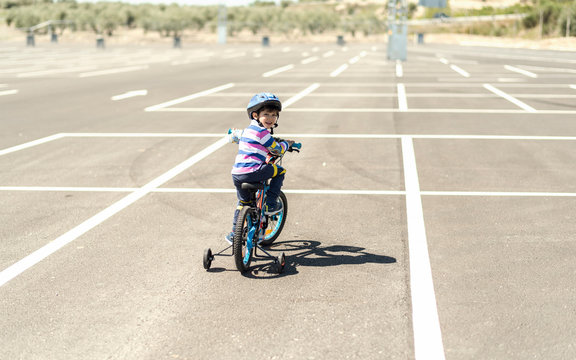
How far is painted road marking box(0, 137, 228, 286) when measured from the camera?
6.22m

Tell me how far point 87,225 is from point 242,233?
2486 millimetres

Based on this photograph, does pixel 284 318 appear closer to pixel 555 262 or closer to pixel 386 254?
pixel 386 254

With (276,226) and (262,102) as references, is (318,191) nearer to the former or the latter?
(276,226)

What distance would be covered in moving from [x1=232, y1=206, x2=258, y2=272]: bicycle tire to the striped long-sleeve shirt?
0.37 m

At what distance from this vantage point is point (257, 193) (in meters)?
6.30

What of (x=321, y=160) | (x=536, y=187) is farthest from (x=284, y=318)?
(x=321, y=160)

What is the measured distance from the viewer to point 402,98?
20578 mm

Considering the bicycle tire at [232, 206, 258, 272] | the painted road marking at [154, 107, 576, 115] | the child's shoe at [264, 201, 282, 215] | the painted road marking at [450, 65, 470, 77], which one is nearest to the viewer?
the bicycle tire at [232, 206, 258, 272]

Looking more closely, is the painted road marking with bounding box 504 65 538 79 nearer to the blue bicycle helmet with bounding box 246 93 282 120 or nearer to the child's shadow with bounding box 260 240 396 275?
the child's shadow with bounding box 260 240 396 275

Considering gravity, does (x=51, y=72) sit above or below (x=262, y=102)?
below

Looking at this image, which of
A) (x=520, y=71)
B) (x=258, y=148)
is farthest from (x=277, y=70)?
(x=258, y=148)

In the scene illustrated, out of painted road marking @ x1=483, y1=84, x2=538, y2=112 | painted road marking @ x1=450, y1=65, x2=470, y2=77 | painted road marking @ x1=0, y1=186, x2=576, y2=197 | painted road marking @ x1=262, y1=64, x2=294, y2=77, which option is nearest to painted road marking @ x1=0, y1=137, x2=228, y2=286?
painted road marking @ x1=0, y1=186, x2=576, y2=197

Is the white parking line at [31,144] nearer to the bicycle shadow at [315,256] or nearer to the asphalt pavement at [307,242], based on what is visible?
the asphalt pavement at [307,242]

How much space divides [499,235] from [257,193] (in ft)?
8.40
